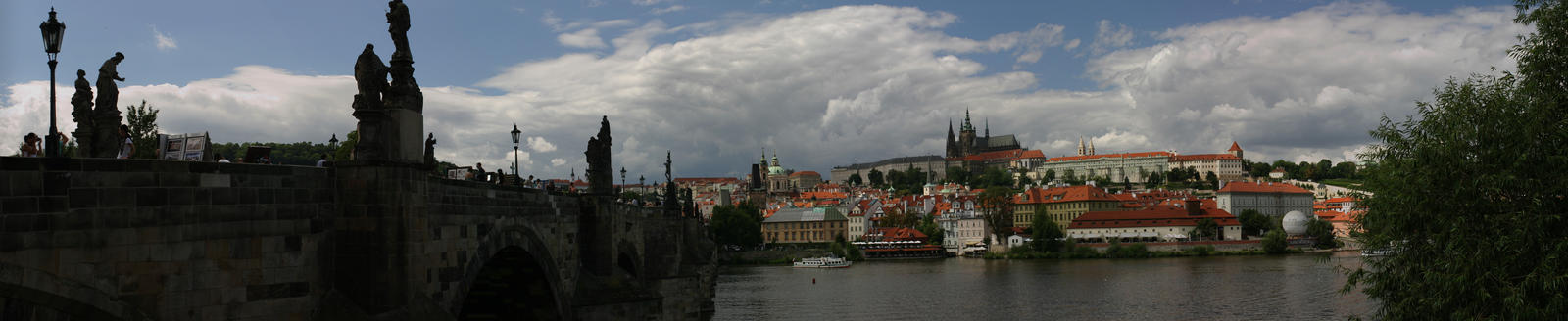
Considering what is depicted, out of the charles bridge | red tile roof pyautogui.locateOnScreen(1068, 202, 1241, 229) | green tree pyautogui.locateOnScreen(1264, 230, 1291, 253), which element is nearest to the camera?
the charles bridge

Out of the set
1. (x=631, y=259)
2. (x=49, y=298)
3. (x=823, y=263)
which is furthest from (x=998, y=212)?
(x=49, y=298)

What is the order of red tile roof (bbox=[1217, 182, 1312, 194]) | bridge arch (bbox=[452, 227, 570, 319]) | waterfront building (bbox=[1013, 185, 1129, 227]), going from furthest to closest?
1. red tile roof (bbox=[1217, 182, 1312, 194])
2. waterfront building (bbox=[1013, 185, 1129, 227])
3. bridge arch (bbox=[452, 227, 570, 319])

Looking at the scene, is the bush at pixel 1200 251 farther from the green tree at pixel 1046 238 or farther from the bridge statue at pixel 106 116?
the bridge statue at pixel 106 116

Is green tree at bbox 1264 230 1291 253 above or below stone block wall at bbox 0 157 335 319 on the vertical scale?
below

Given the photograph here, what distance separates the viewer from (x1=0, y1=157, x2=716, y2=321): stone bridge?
→ 8633 millimetres

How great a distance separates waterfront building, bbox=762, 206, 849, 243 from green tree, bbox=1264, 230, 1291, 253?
62778mm

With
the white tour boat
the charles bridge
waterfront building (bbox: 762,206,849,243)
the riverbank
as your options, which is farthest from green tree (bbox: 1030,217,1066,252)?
the charles bridge

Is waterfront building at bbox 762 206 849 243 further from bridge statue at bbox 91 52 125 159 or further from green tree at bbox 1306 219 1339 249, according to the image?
bridge statue at bbox 91 52 125 159

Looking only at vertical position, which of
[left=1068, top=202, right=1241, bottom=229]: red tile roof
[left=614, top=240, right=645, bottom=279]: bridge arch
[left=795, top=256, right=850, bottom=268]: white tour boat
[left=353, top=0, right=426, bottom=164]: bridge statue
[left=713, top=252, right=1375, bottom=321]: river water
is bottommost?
Answer: [left=795, top=256, right=850, bottom=268]: white tour boat

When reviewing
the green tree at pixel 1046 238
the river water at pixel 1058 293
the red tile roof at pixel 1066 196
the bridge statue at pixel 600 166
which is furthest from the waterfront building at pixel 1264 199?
the bridge statue at pixel 600 166

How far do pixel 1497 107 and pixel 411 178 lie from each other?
622 inches

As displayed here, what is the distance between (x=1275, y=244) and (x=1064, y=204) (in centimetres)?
4243

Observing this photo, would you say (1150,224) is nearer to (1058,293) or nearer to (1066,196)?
(1066,196)

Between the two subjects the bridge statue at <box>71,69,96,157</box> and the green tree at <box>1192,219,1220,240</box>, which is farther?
the green tree at <box>1192,219,1220,240</box>
